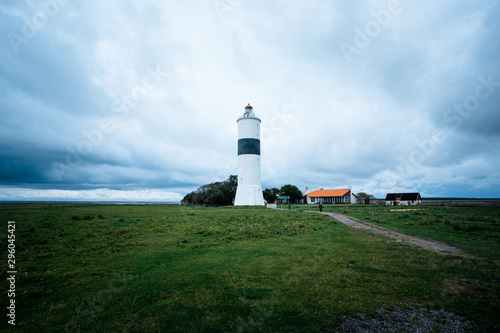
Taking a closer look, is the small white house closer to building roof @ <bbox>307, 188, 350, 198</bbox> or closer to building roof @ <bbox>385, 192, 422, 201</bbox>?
building roof @ <bbox>385, 192, 422, 201</bbox>

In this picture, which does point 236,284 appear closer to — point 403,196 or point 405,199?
point 405,199

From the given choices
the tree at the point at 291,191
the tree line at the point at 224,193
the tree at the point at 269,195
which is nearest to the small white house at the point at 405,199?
the tree at the point at 291,191

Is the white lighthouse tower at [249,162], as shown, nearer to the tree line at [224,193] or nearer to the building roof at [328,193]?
the tree line at [224,193]

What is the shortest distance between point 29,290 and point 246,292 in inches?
250

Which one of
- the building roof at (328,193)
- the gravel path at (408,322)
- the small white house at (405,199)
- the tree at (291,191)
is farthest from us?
the tree at (291,191)

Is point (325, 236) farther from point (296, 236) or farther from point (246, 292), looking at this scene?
point (246, 292)

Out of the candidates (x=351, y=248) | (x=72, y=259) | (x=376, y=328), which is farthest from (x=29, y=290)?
(x=351, y=248)

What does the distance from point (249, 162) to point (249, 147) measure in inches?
115

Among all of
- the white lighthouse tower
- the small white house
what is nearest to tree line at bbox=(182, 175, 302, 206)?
the white lighthouse tower

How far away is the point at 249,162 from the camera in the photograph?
45.0 meters

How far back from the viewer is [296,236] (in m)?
14.5

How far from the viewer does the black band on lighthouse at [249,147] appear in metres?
45.4

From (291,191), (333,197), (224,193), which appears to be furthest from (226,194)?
(333,197)

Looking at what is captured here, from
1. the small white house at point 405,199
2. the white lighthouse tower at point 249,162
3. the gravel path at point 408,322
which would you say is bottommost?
the small white house at point 405,199
